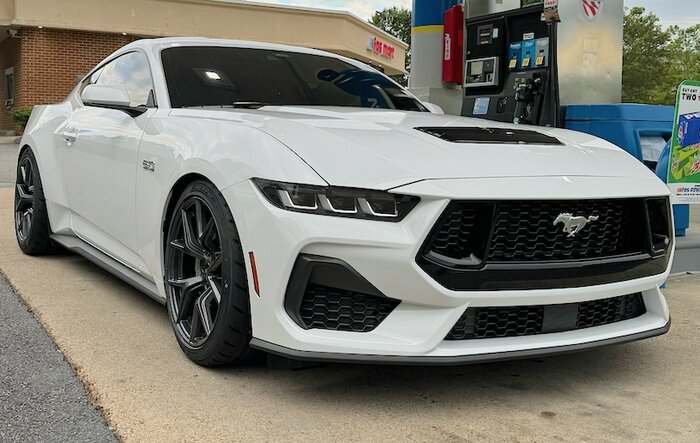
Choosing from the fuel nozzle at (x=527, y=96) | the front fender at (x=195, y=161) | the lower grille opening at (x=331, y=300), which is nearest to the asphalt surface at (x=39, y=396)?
the front fender at (x=195, y=161)

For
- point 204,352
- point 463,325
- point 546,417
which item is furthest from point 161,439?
point 546,417

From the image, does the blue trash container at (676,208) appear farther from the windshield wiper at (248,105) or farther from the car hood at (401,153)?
the windshield wiper at (248,105)

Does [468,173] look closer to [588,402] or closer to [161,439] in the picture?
[588,402]

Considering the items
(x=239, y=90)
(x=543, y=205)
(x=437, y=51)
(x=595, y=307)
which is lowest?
(x=595, y=307)

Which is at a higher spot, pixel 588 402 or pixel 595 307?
pixel 595 307

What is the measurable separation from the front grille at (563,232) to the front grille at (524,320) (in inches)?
7.5

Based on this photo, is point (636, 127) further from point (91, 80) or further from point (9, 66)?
point (9, 66)

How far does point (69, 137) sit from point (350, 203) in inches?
109

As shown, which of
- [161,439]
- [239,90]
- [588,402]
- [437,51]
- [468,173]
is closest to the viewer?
[161,439]

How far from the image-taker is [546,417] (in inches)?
102

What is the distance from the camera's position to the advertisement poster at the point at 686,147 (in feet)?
16.4

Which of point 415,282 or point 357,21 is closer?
point 415,282

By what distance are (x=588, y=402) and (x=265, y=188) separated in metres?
1.46

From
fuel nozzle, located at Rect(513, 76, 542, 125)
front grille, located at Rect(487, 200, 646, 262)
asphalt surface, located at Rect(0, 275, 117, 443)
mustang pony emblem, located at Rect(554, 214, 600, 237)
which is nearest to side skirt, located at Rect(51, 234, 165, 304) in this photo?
asphalt surface, located at Rect(0, 275, 117, 443)
